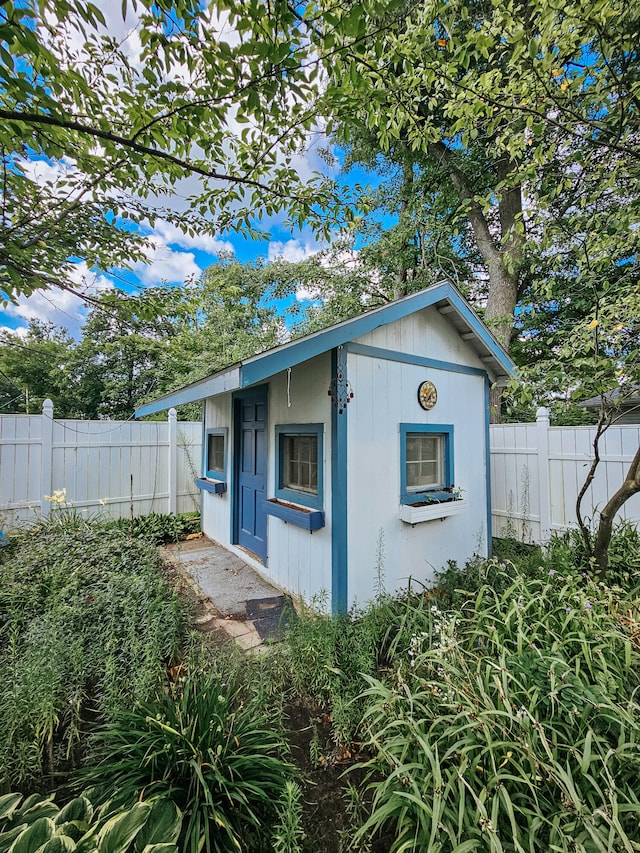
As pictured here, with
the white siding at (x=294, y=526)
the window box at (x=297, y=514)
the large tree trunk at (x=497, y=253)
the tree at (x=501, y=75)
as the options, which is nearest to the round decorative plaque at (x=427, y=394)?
the white siding at (x=294, y=526)

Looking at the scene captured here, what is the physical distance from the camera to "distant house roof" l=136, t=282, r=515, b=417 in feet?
8.71

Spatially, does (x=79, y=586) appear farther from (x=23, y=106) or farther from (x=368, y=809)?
(x=23, y=106)

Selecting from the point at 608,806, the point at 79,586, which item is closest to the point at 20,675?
the point at 79,586

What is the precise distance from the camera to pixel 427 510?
359cm

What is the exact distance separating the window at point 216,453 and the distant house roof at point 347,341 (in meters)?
1.13

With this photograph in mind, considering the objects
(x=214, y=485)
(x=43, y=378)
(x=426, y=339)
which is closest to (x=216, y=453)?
(x=214, y=485)

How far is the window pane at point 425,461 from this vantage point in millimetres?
3920

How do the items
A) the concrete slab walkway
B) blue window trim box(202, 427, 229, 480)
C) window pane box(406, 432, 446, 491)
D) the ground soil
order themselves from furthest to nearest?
blue window trim box(202, 427, 229, 480)
window pane box(406, 432, 446, 491)
the concrete slab walkway
the ground soil

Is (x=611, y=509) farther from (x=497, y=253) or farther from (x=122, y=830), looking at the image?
(x=497, y=253)

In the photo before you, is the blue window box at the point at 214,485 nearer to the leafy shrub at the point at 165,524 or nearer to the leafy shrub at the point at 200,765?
the leafy shrub at the point at 165,524

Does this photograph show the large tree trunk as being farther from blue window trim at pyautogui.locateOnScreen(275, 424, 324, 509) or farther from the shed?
blue window trim at pyautogui.locateOnScreen(275, 424, 324, 509)

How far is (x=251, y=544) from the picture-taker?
15.7 feet

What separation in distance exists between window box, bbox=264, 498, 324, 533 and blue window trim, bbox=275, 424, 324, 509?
0.21 ft

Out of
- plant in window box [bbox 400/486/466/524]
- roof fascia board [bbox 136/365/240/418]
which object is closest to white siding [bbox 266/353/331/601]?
roof fascia board [bbox 136/365/240/418]
